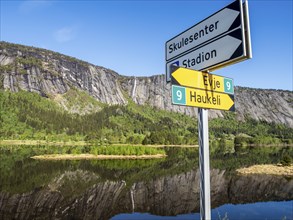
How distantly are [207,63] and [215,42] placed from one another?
381 mm

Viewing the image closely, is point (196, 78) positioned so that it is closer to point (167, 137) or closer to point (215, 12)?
point (215, 12)

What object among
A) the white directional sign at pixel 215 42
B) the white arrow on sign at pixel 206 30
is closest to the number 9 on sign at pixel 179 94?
the white directional sign at pixel 215 42

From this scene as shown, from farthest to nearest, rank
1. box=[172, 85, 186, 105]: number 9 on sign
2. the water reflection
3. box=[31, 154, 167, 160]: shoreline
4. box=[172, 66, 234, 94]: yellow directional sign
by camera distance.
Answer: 1. box=[31, 154, 167, 160]: shoreline
2. the water reflection
3. box=[172, 66, 234, 94]: yellow directional sign
4. box=[172, 85, 186, 105]: number 9 on sign

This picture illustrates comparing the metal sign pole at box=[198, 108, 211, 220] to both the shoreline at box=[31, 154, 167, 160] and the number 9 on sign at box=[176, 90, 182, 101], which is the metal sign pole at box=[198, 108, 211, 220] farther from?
the shoreline at box=[31, 154, 167, 160]

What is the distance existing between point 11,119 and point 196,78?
209 metres

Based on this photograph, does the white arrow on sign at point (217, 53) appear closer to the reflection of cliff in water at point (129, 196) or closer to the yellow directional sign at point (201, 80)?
the yellow directional sign at point (201, 80)

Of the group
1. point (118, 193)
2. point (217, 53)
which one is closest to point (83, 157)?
point (118, 193)

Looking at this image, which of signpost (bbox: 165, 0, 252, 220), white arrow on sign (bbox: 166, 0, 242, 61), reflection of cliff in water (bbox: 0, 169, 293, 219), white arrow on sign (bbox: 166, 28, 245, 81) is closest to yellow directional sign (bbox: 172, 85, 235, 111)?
signpost (bbox: 165, 0, 252, 220)

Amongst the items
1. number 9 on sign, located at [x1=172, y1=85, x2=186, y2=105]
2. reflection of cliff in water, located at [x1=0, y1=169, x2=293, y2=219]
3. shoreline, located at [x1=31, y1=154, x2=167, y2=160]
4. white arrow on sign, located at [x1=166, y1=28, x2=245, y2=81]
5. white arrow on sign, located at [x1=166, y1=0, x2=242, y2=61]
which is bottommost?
reflection of cliff in water, located at [x1=0, y1=169, x2=293, y2=219]

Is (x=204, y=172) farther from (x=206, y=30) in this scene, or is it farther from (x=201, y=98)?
(x=206, y=30)

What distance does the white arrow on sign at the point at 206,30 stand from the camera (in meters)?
4.57

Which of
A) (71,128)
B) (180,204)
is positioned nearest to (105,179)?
(180,204)

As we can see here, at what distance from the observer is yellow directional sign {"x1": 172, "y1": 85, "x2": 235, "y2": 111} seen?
4.60 meters

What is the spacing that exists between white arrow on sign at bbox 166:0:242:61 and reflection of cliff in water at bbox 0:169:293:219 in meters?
16.8
